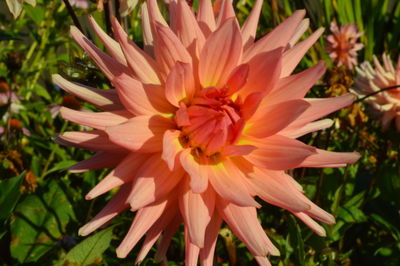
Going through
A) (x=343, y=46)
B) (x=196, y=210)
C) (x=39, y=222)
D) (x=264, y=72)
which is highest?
(x=264, y=72)

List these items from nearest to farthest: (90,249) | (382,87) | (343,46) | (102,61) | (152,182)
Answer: (152,182) < (102,61) < (90,249) < (382,87) < (343,46)

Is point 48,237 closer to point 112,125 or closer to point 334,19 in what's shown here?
point 112,125

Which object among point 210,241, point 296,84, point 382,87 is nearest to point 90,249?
point 210,241

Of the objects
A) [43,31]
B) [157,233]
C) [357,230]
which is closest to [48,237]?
[157,233]

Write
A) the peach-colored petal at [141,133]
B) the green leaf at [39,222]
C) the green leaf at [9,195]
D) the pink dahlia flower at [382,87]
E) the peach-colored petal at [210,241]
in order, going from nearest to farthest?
the peach-colored petal at [141,133] → the peach-colored petal at [210,241] → the green leaf at [9,195] → the green leaf at [39,222] → the pink dahlia flower at [382,87]

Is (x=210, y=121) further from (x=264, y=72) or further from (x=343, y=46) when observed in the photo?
(x=343, y=46)

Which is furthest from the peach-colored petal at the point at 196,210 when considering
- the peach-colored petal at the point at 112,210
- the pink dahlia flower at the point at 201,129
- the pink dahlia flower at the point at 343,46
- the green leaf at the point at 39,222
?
the pink dahlia flower at the point at 343,46

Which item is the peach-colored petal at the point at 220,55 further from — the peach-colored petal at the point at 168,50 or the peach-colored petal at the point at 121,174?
the peach-colored petal at the point at 121,174
